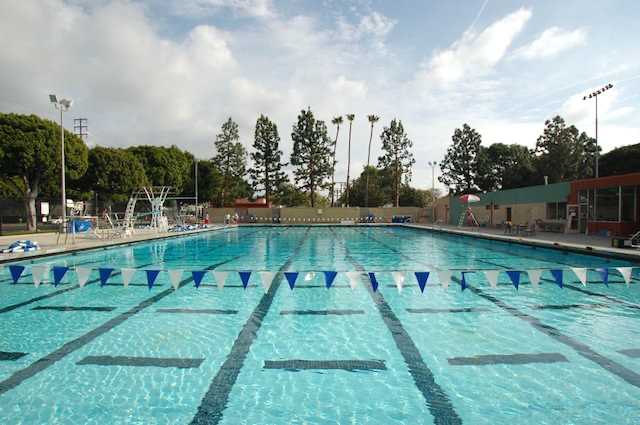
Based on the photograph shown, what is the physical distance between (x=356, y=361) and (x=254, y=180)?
39.9 m

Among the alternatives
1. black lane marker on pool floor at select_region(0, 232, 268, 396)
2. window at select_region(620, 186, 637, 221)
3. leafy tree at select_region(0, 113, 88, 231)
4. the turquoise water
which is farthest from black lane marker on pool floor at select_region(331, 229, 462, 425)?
leafy tree at select_region(0, 113, 88, 231)

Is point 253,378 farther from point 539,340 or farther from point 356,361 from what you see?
point 539,340

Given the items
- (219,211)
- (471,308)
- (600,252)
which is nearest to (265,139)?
(219,211)

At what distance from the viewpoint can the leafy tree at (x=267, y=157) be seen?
139 ft

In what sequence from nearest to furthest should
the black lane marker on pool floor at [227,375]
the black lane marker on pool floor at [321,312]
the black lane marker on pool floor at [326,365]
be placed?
the black lane marker on pool floor at [227,375]
the black lane marker on pool floor at [326,365]
the black lane marker on pool floor at [321,312]

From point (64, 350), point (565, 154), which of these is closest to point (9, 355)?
point (64, 350)

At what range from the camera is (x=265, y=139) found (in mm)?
42344

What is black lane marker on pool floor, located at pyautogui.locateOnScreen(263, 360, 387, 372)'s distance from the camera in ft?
14.2

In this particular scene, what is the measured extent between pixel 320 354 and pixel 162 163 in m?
39.5

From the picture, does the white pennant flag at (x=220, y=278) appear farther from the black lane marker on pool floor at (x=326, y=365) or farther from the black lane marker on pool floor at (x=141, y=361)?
the black lane marker on pool floor at (x=326, y=365)

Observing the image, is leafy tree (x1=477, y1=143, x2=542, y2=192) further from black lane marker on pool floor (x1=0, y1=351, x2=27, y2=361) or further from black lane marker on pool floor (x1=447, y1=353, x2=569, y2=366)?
black lane marker on pool floor (x1=0, y1=351, x2=27, y2=361)

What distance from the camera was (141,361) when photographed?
444cm

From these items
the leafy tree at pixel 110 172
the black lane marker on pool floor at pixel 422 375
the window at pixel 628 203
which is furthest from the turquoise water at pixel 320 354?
the leafy tree at pixel 110 172

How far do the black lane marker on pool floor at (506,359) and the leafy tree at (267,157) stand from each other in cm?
3909
